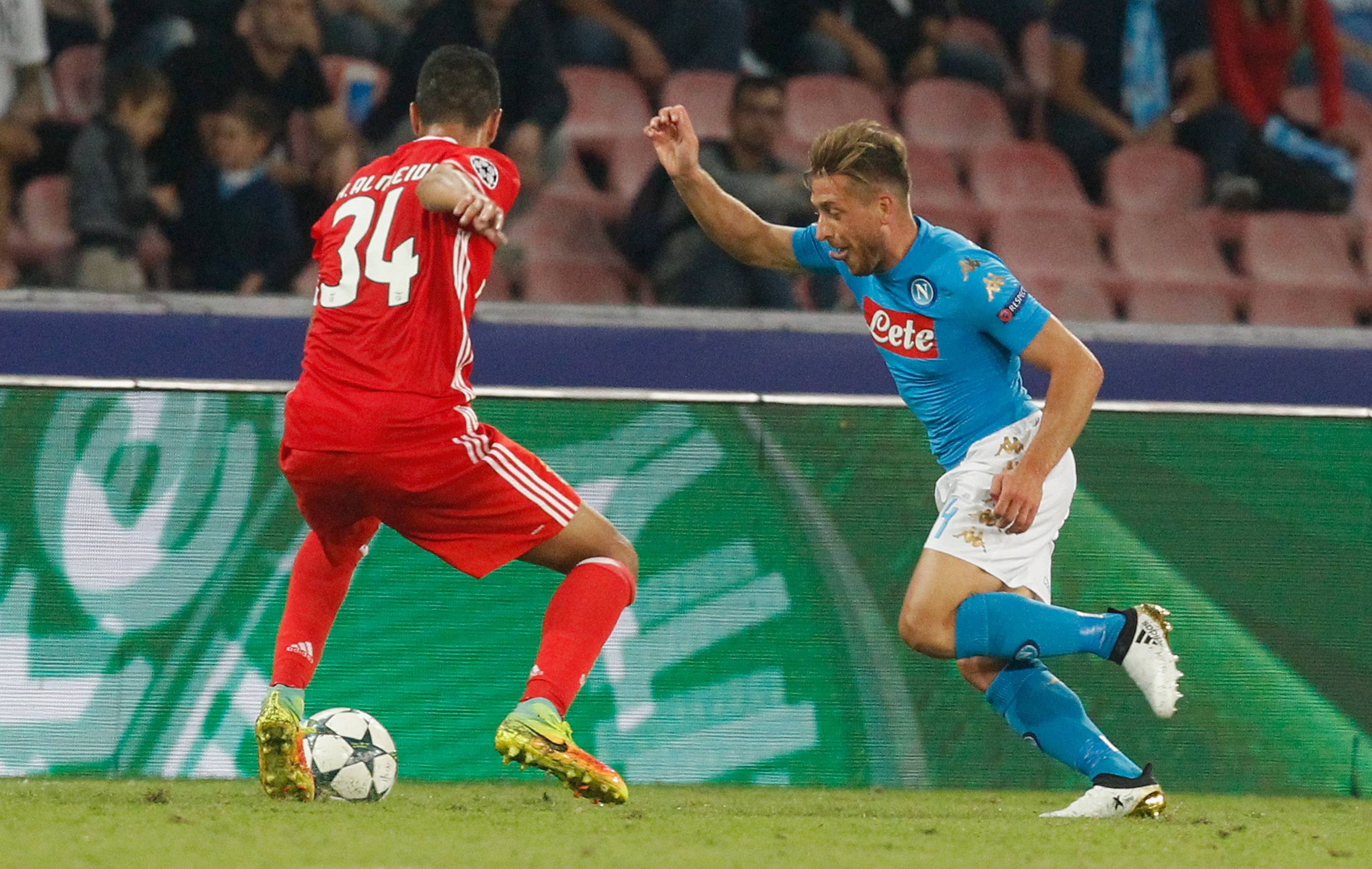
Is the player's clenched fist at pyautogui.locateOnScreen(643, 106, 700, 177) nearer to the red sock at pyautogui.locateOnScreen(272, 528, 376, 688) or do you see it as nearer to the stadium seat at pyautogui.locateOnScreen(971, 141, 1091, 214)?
the red sock at pyautogui.locateOnScreen(272, 528, 376, 688)

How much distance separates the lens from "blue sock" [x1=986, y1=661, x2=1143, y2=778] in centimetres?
439

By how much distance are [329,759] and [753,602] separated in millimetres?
1624

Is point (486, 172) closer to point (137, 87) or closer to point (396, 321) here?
point (396, 321)

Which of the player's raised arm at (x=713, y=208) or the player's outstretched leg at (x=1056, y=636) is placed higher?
the player's raised arm at (x=713, y=208)

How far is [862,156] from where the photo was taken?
14.5 feet

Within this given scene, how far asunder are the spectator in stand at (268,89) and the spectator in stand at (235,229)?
13cm

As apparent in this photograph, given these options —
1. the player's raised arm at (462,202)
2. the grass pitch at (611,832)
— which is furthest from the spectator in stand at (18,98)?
the player's raised arm at (462,202)

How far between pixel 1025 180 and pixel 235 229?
4.22m

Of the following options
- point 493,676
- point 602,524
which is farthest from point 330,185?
point 602,524

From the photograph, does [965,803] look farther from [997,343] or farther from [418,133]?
[418,133]

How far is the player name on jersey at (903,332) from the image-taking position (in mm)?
4488

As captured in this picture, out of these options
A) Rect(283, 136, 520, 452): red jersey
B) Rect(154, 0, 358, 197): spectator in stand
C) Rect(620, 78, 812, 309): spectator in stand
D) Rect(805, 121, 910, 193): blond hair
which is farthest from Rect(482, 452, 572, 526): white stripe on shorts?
Rect(154, 0, 358, 197): spectator in stand

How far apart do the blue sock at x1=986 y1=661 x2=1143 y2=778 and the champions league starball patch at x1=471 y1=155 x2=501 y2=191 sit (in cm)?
163

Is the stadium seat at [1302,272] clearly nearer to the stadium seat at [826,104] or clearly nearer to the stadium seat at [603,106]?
the stadium seat at [826,104]
